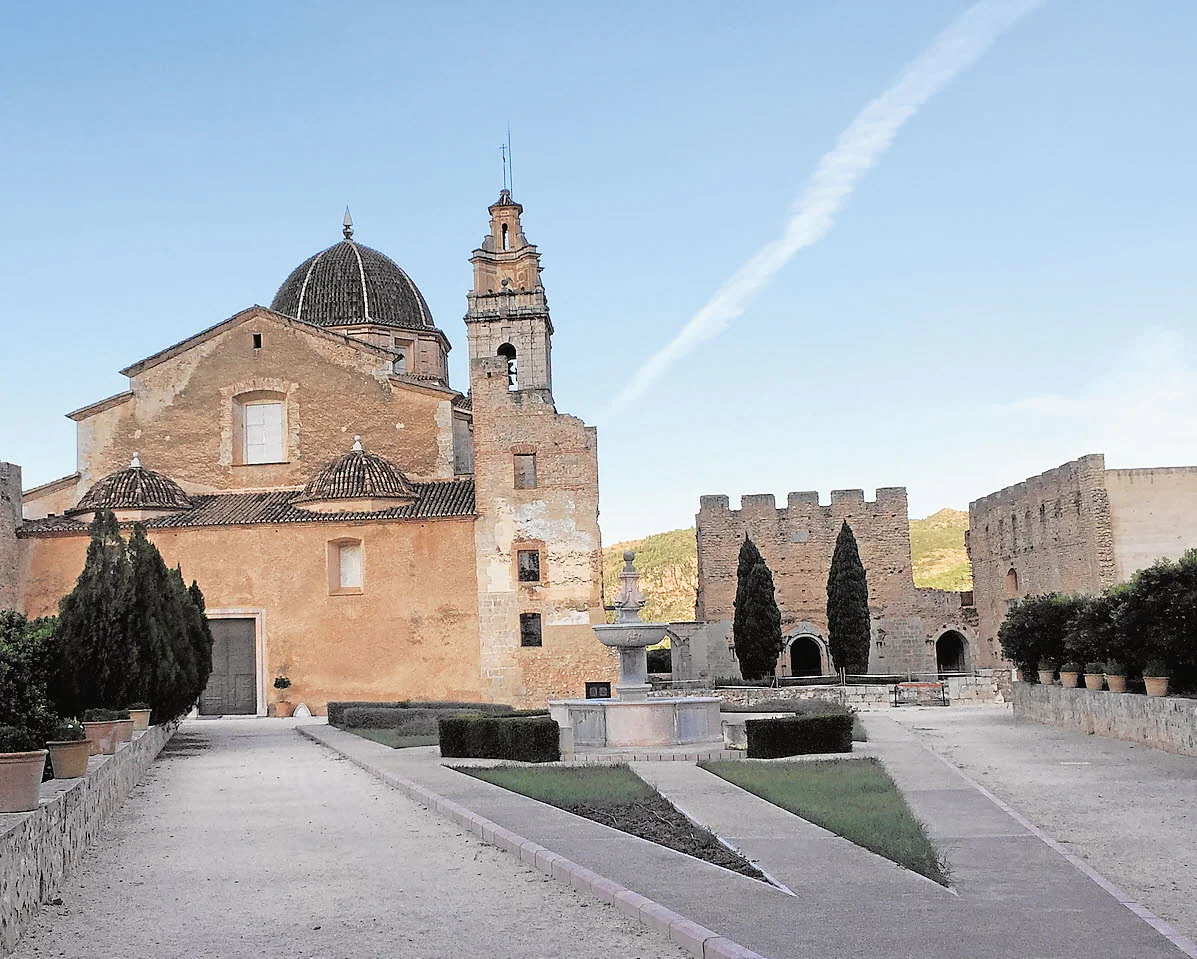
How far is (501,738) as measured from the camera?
16.6 metres

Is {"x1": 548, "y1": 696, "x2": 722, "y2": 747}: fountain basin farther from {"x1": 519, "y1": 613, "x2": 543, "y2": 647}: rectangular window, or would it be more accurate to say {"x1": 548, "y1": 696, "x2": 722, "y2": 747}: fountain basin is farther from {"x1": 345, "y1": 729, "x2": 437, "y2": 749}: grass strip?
{"x1": 519, "y1": 613, "x2": 543, "y2": 647}: rectangular window

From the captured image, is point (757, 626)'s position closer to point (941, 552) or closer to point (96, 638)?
point (96, 638)

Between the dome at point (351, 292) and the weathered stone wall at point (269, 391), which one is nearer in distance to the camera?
the weathered stone wall at point (269, 391)

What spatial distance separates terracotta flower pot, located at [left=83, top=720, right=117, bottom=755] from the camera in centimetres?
1220

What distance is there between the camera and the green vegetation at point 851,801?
8477mm

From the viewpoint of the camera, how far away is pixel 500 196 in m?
34.2

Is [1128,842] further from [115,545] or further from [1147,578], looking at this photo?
[115,545]

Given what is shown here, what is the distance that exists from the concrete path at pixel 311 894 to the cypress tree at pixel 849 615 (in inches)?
1097

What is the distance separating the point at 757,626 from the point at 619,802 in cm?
2719

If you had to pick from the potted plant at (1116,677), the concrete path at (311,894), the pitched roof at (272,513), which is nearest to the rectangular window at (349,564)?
the pitched roof at (272,513)

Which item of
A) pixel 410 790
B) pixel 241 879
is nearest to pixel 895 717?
pixel 410 790

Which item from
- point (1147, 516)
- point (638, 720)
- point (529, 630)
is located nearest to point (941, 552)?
point (1147, 516)

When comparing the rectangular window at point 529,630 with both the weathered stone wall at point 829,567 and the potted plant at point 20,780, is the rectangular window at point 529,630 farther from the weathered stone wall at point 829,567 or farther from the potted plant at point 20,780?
the potted plant at point 20,780

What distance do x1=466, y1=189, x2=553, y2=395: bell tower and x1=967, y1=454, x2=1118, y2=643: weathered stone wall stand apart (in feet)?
47.1
